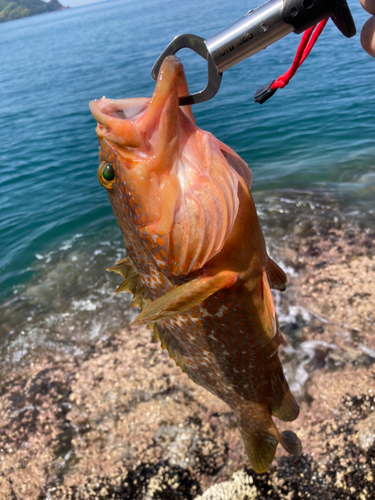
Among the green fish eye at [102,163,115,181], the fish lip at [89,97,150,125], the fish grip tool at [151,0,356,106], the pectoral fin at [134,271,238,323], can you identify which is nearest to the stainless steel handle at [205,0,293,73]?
the fish grip tool at [151,0,356,106]

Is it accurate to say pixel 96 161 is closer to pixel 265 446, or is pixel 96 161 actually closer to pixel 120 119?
pixel 265 446

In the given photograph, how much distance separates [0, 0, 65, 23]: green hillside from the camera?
163375mm

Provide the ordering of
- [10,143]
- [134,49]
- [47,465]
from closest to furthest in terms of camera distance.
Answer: [47,465]
[10,143]
[134,49]

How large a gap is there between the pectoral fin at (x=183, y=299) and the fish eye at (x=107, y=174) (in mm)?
704

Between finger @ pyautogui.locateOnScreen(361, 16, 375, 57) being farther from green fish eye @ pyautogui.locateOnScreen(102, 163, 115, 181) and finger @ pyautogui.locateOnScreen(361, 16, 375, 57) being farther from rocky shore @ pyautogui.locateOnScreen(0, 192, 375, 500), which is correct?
rocky shore @ pyautogui.locateOnScreen(0, 192, 375, 500)

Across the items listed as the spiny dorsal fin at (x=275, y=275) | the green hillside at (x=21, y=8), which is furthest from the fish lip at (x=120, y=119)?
the green hillside at (x=21, y=8)

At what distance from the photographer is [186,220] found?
1.85m

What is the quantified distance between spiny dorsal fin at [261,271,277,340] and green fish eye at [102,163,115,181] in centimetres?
96

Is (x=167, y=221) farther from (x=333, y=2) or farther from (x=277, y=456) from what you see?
(x=277, y=456)

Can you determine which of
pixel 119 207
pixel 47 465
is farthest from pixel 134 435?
pixel 119 207

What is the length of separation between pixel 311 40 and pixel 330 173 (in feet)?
25.9

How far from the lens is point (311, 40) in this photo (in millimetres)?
1830

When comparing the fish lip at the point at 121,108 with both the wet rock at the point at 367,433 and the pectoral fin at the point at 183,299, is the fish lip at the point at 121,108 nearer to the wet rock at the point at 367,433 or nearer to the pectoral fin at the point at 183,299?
the pectoral fin at the point at 183,299

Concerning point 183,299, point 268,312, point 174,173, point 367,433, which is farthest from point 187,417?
point 174,173
